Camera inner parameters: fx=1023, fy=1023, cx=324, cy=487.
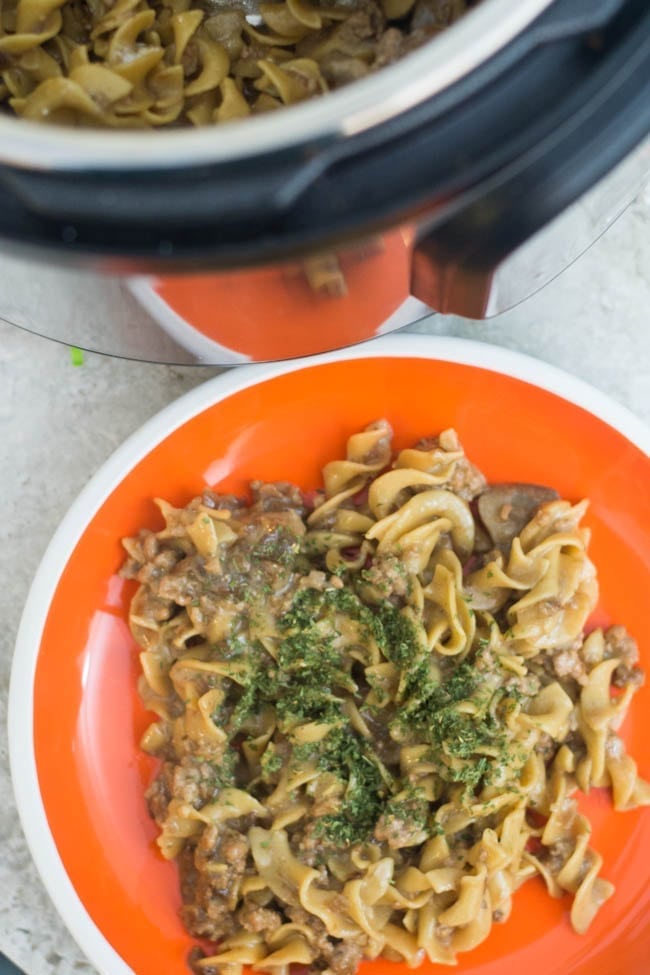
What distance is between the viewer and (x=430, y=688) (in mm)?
2264

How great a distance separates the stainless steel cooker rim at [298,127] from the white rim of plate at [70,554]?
1.09m

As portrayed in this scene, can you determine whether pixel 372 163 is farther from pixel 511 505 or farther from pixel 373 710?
pixel 373 710

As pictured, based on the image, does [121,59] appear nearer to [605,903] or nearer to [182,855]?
[182,855]

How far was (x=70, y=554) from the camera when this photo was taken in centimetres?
231

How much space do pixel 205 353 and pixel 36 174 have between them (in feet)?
2.41

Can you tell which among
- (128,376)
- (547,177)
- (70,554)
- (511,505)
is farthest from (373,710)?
(547,177)

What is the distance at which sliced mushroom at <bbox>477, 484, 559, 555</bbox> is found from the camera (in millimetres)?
2396

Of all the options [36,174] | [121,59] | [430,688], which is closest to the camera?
[36,174]

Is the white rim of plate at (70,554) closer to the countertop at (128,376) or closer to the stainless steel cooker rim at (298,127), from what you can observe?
the countertop at (128,376)

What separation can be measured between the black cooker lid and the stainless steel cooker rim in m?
0.01

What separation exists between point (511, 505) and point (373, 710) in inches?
22.7

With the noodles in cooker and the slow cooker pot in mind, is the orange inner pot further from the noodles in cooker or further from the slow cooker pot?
the noodles in cooker

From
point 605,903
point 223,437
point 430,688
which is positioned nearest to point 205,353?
point 223,437

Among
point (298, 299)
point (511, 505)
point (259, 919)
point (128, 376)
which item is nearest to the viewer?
point (298, 299)
